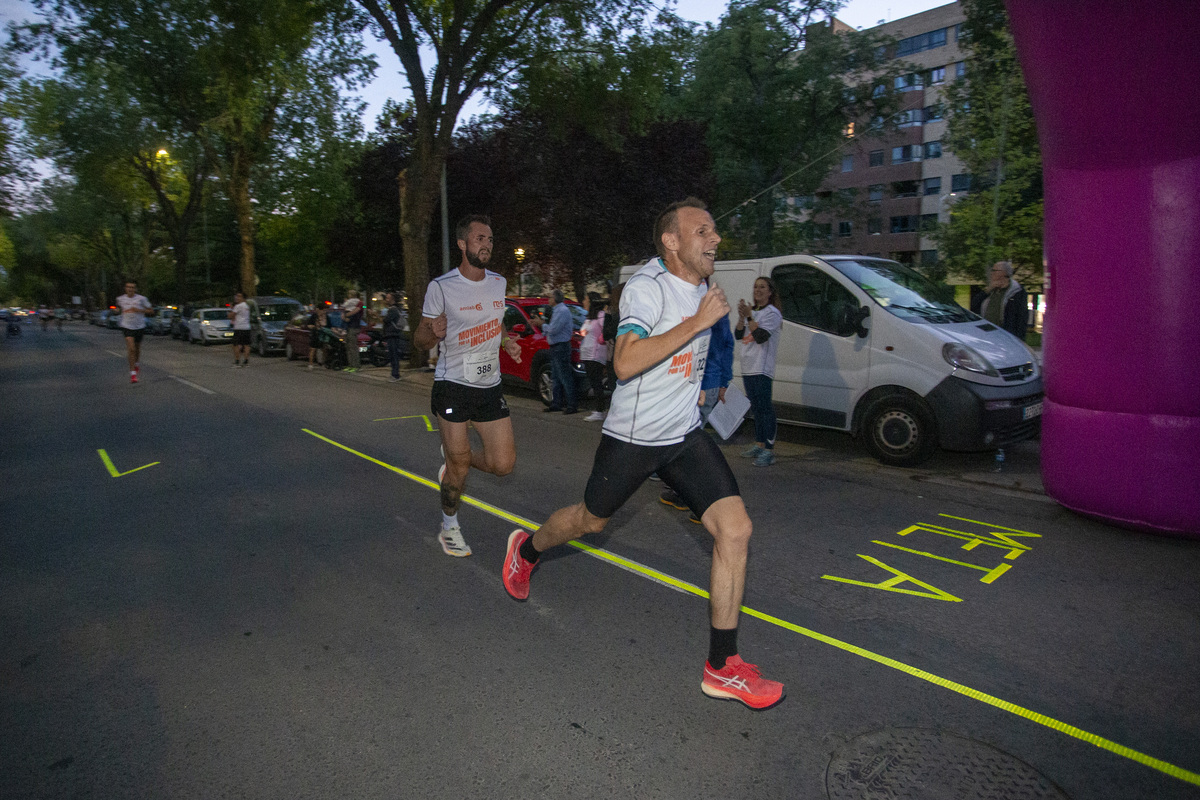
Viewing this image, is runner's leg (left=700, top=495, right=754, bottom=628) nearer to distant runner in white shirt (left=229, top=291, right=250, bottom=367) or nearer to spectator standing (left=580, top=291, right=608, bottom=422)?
spectator standing (left=580, top=291, right=608, bottom=422)

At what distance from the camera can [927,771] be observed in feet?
8.80

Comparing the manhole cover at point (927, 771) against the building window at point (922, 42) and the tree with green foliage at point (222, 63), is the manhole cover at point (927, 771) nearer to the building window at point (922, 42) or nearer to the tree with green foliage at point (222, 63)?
the tree with green foliage at point (222, 63)

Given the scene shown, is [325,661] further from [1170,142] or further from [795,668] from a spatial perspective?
[1170,142]

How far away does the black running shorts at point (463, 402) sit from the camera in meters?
4.89

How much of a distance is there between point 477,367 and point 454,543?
1.17 meters

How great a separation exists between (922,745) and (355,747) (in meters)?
2.12

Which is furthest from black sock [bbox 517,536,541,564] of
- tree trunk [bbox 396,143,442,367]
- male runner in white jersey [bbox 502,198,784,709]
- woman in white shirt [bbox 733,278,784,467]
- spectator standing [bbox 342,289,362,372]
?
spectator standing [bbox 342,289,362,372]

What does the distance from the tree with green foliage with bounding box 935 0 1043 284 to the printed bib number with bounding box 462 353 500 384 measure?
23160mm

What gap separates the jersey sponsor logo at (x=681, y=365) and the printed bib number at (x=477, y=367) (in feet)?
6.41

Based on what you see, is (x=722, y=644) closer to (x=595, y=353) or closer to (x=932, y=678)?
(x=932, y=678)

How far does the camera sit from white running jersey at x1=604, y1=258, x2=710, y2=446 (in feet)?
10.4

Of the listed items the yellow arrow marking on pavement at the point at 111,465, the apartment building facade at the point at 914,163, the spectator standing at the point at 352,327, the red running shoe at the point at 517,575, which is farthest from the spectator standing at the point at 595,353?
the apartment building facade at the point at 914,163

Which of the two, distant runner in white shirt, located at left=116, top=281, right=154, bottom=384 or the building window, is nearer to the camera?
distant runner in white shirt, located at left=116, top=281, right=154, bottom=384

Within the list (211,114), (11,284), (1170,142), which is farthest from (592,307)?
(11,284)
